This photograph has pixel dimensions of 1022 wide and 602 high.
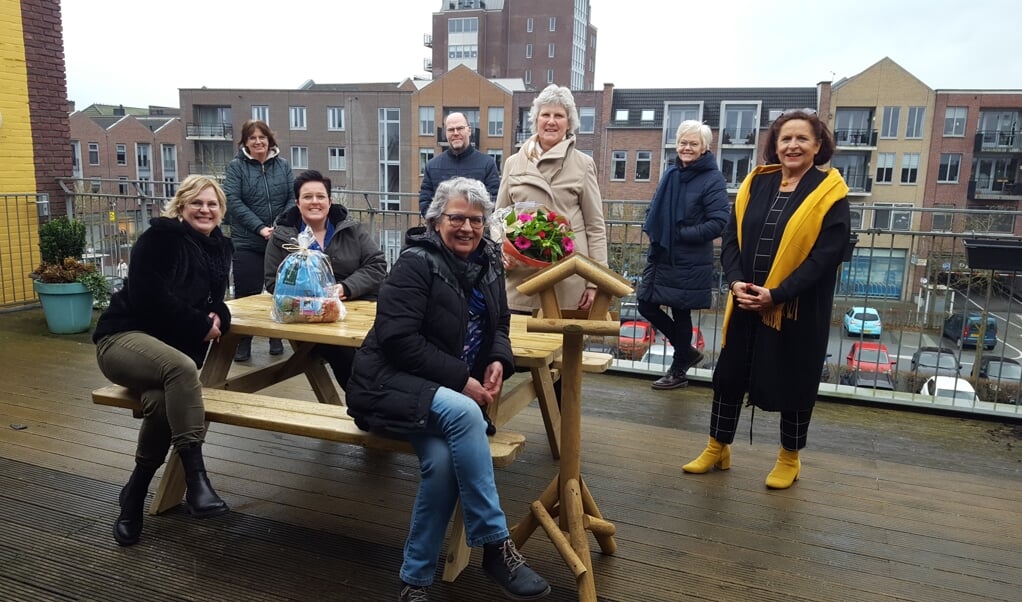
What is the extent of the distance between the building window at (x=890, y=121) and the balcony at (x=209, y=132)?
3730 centimetres

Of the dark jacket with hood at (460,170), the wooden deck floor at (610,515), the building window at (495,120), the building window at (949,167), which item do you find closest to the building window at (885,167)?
the building window at (949,167)

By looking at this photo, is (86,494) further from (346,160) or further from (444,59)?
(444,59)

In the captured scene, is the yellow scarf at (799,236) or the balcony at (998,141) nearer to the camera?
the yellow scarf at (799,236)

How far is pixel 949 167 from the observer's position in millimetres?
35812

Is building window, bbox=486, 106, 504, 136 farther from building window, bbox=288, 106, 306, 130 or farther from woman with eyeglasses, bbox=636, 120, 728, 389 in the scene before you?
woman with eyeglasses, bbox=636, 120, 728, 389

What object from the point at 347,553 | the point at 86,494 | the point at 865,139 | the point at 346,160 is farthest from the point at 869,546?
the point at 346,160

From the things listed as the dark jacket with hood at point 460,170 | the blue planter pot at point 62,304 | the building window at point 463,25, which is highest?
the building window at point 463,25

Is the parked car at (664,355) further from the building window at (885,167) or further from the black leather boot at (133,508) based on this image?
the building window at (885,167)

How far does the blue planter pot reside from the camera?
5.96 meters

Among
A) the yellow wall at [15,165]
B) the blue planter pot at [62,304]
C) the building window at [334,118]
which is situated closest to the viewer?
the blue planter pot at [62,304]

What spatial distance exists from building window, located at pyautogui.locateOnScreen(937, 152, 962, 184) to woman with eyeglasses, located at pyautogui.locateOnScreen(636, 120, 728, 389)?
1493 inches

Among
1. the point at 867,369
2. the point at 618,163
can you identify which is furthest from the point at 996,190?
the point at 867,369

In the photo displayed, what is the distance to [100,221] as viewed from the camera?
24.5ft

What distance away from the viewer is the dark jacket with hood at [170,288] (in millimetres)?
2734
